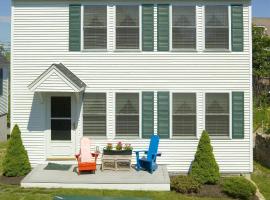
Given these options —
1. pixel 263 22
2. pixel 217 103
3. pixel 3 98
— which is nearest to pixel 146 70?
pixel 217 103

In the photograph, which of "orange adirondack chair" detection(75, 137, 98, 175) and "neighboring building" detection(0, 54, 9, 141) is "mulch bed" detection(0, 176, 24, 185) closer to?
"orange adirondack chair" detection(75, 137, 98, 175)

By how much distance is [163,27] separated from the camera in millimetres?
13812

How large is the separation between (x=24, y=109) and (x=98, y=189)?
4130 millimetres

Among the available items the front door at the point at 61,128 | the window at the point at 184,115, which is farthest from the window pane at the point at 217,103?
the front door at the point at 61,128

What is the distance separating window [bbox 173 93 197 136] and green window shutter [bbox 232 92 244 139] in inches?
49.8

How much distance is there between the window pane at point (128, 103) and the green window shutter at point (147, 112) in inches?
9.8

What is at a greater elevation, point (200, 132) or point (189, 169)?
point (200, 132)

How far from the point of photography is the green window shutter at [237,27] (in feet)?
45.2

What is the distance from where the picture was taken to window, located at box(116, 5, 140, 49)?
13914 mm

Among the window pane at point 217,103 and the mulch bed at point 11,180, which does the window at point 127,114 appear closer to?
the window pane at point 217,103

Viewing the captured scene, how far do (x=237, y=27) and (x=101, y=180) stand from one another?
21.6ft

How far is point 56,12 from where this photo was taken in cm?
1391

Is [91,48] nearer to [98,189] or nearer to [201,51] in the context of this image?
[201,51]

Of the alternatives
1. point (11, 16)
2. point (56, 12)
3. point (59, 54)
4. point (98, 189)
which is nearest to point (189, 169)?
point (98, 189)
